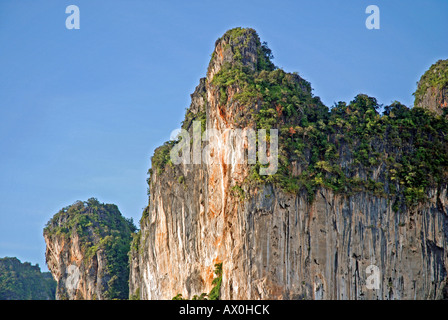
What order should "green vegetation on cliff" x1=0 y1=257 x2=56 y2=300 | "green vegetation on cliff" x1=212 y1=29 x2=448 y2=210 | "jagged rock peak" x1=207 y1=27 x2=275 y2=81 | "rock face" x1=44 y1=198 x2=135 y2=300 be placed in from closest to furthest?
"green vegetation on cliff" x1=212 y1=29 x2=448 y2=210
"jagged rock peak" x1=207 y1=27 x2=275 y2=81
"rock face" x1=44 y1=198 x2=135 y2=300
"green vegetation on cliff" x1=0 y1=257 x2=56 y2=300

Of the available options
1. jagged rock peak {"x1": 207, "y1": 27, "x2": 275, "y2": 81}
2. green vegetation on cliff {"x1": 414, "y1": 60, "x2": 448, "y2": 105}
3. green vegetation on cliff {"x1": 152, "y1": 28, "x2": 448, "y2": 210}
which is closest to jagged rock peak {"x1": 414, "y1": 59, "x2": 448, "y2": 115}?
green vegetation on cliff {"x1": 414, "y1": 60, "x2": 448, "y2": 105}

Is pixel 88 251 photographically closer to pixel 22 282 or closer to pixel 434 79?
pixel 22 282

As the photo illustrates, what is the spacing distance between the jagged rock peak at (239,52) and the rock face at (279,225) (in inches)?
2.6

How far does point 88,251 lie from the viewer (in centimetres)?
7150

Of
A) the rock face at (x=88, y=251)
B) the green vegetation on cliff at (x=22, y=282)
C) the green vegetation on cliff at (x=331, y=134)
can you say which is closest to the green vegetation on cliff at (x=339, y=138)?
the green vegetation on cliff at (x=331, y=134)

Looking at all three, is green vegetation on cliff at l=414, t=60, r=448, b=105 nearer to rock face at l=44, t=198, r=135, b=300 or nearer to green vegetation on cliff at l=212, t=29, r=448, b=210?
green vegetation on cliff at l=212, t=29, r=448, b=210

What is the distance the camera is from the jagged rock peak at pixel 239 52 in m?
57.2

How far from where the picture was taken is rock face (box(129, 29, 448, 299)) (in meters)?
50.1

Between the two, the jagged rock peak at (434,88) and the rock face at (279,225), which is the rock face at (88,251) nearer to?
the rock face at (279,225)

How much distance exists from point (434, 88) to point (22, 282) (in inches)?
1507

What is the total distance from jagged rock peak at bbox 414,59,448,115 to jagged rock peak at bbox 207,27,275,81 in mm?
13119

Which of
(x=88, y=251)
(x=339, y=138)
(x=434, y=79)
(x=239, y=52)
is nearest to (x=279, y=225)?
(x=339, y=138)

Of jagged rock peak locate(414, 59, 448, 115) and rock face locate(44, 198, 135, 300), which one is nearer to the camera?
jagged rock peak locate(414, 59, 448, 115)

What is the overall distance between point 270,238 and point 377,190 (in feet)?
22.9
